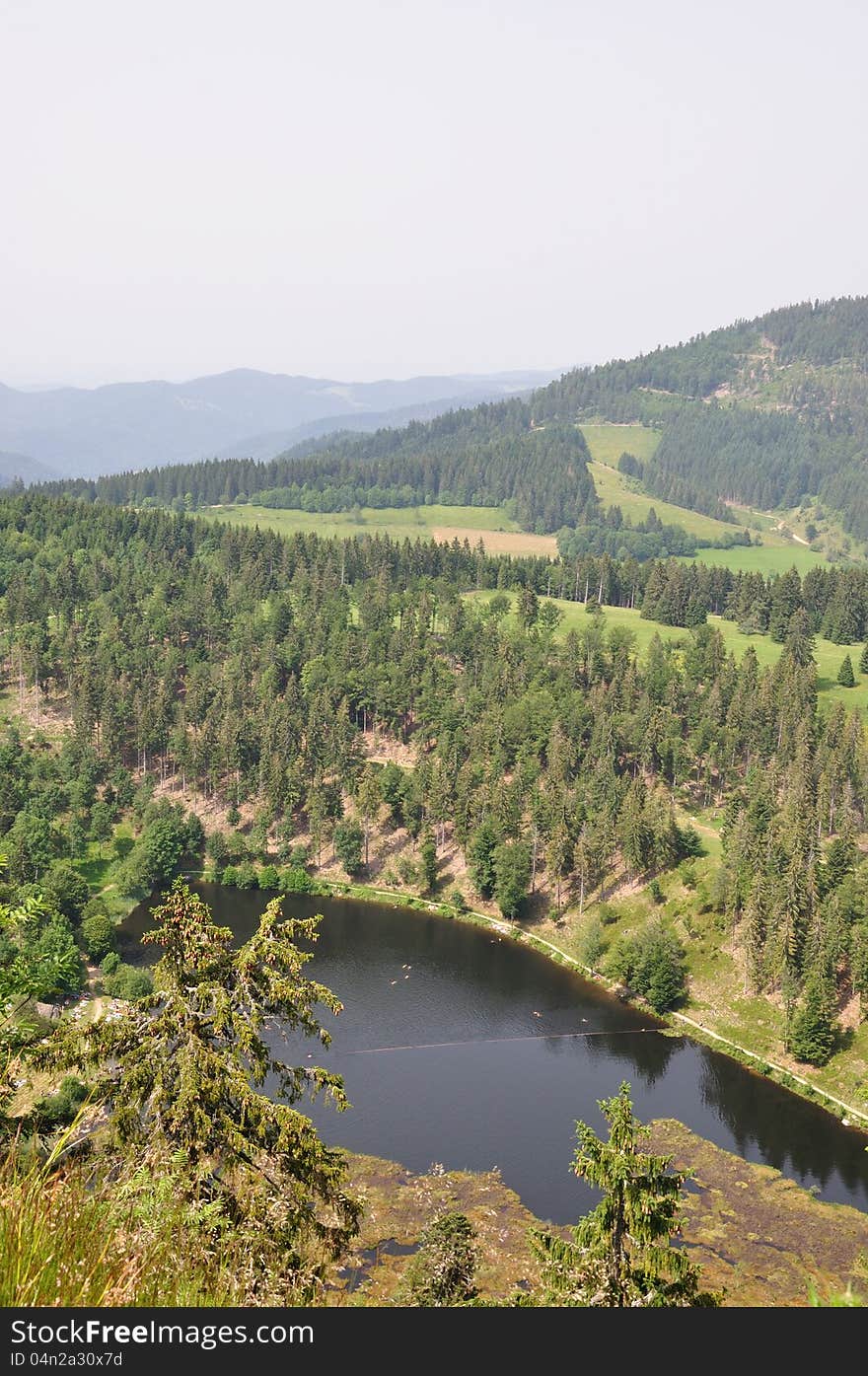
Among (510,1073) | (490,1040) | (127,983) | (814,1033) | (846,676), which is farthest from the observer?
(846,676)

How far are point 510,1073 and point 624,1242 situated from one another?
63097mm

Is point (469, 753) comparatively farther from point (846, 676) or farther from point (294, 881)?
point (846, 676)

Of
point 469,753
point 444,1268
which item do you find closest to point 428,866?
point 469,753

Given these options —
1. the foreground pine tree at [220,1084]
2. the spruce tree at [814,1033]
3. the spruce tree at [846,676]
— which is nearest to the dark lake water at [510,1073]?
the spruce tree at [814,1033]

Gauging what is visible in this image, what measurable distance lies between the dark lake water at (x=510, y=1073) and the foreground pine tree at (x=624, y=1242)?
139 feet

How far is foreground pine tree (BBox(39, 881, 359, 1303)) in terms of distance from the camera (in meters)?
24.8

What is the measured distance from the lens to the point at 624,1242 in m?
33.1

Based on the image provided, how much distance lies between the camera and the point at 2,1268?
1099 cm

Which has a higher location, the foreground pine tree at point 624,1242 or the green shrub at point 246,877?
the foreground pine tree at point 624,1242

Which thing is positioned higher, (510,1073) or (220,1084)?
(220,1084)

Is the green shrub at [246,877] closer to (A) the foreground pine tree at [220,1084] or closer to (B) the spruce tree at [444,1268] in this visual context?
(B) the spruce tree at [444,1268]

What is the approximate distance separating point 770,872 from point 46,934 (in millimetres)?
76307

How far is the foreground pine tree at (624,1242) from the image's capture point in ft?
100

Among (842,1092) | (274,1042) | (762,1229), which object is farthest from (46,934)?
(842,1092)
